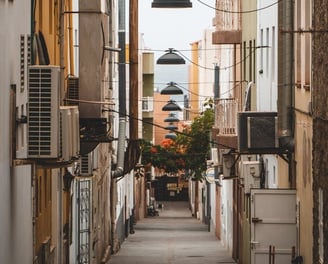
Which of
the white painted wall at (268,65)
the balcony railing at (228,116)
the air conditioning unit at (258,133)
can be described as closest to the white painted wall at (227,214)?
the balcony railing at (228,116)

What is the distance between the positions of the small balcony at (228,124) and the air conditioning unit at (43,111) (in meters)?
13.6

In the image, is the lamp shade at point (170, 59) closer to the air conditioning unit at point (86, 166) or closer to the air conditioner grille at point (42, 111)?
the air conditioning unit at point (86, 166)

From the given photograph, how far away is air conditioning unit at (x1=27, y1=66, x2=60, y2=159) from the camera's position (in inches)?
580

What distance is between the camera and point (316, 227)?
58.4 ft

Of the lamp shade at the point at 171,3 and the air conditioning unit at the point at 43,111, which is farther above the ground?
the lamp shade at the point at 171,3

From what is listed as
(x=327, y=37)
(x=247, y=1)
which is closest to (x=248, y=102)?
(x=247, y=1)

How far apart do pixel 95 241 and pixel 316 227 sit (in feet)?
46.9

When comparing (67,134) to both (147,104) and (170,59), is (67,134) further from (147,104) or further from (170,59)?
(147,104)

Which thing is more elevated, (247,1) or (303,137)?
(247,1)

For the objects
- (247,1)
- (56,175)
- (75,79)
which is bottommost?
(56,175)

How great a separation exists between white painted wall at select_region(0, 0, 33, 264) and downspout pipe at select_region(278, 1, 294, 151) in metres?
5.96

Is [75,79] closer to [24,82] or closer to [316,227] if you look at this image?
[316,227]

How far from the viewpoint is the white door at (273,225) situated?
69.4ft

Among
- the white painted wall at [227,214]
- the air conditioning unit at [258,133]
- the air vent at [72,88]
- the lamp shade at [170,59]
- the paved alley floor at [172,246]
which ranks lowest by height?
the paved alley floor at [172,246]
